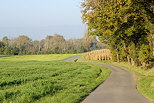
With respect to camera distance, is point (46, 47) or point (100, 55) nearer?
point (100, 55)

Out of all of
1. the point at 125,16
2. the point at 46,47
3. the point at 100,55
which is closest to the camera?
the point at 125,16

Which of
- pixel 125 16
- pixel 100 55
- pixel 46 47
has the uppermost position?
pixel 46 47

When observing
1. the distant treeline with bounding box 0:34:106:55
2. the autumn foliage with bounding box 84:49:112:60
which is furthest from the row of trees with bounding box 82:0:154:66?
the distant treeline with bounding box 0:34:106:55

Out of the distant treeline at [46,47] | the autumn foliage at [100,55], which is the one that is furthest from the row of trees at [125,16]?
the distant treeline at [46,47]

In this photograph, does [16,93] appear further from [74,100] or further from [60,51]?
[60,51]

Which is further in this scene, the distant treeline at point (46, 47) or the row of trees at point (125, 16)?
the distant treeline at point (46, 47)

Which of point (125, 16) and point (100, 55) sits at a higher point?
point (125, 16)

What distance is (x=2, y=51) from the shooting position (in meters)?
110

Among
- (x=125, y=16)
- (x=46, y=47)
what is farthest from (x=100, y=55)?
(x=46, y=47)

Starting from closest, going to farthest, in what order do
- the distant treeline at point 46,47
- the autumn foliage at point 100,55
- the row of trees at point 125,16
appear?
1. the row of trees at point 125,16
2. the autumn foliage at point 100,55
3. the distant treeline at point 46,47

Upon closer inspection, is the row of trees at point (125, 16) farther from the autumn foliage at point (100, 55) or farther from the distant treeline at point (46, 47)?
the distant treeline at point (46, 47)

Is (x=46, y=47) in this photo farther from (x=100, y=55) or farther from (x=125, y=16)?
(x=125, y=16)

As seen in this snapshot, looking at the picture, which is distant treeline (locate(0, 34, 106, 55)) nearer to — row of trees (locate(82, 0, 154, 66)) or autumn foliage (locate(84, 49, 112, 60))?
autumn foliage (locate(84, 49, 112, 60))

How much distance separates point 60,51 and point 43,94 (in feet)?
349
